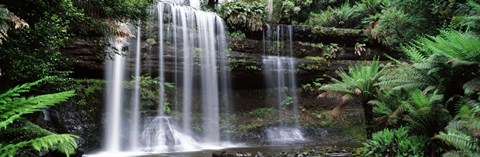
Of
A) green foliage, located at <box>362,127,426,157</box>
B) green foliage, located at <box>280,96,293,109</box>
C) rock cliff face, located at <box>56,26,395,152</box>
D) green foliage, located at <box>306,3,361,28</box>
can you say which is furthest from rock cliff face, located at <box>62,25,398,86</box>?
green foliage, located at <box>362,127,426,157</box>

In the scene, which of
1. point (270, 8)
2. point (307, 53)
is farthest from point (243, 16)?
point (307, 53)

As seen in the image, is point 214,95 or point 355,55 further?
point 355,55

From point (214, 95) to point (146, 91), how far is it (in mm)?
2605

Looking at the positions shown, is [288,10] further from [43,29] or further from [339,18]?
[43,29]

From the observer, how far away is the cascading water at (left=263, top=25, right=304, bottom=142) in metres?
13.9

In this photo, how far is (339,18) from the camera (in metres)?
17.2

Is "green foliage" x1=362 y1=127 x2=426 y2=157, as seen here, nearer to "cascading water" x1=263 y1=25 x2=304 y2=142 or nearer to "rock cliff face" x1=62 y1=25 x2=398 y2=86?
"cascading water" x1=263 y1=25 x2=304 y2=142

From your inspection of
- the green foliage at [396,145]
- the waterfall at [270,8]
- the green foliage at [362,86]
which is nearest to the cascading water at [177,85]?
the waterfall at [270,8]

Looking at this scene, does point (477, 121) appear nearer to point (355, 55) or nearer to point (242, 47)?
point (242, 47)

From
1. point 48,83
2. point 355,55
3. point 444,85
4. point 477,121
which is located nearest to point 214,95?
point 355,55

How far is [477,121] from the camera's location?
12.4 feet

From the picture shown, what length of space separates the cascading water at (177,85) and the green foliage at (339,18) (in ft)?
19.1

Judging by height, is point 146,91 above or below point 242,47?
below

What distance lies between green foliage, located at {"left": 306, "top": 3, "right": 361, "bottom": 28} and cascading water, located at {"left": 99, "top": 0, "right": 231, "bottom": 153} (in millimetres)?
5830
